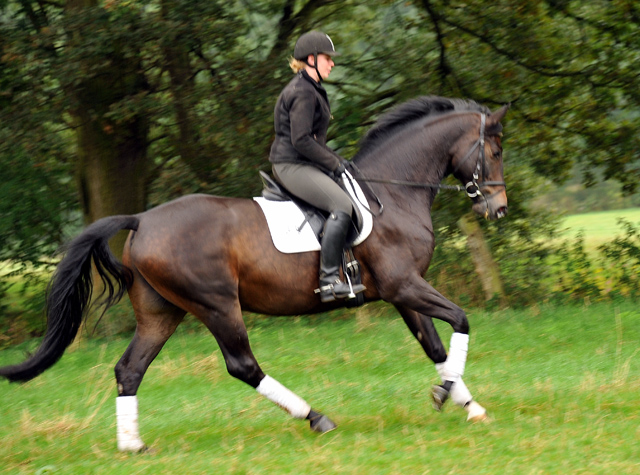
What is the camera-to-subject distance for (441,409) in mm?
6535

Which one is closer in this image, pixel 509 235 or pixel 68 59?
pixel 68 59

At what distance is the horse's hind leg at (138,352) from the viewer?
19.3 ft

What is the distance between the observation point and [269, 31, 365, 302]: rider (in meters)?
5.80

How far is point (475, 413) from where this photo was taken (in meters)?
6.01

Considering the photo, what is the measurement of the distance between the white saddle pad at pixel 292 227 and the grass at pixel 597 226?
8733 millimetres

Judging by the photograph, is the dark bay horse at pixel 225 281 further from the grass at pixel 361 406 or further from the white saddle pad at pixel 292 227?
the grass at pixel 361 406

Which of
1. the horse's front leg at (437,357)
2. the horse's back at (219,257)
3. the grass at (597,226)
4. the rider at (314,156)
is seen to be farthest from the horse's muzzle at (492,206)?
the grass at (597,226)

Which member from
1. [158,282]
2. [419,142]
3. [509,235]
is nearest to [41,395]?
[158,282]

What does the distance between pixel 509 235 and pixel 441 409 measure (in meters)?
7.68

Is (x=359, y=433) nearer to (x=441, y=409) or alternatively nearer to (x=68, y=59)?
(x=441, y=409)

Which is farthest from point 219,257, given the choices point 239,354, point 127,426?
point 127,426

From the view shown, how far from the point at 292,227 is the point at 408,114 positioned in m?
1.49

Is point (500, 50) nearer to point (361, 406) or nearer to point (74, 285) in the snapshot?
point (361, 406)

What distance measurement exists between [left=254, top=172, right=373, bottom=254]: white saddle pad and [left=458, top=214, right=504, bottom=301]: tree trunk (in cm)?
726
